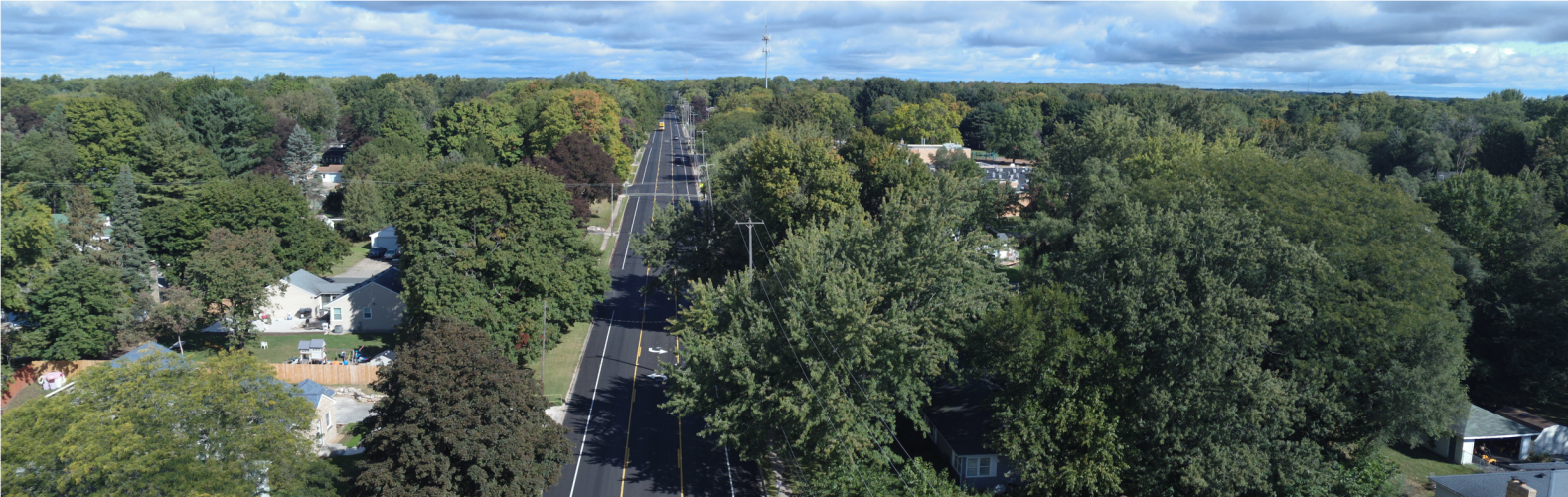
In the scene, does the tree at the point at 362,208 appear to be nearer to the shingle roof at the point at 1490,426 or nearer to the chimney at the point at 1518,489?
the shingle roof at the point at 1490,426

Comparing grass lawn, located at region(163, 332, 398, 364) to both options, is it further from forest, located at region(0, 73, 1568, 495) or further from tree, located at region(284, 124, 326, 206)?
tree, located at region(284, 124, 326, 206)

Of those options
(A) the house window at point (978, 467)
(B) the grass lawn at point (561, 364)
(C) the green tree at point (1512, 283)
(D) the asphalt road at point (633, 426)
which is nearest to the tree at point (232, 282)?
(B) the grass lawn at point (561, 364)

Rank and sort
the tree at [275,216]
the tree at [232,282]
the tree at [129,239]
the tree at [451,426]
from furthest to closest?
the tree at [275,216], the tree at [129,239], the tree at [232,282], the tree at [451,426]

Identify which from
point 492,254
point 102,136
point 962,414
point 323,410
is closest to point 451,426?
point 323,410

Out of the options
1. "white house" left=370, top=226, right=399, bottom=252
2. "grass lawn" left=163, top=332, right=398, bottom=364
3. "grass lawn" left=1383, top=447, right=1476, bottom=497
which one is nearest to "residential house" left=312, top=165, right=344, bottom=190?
"white house" left=370, top=226, right=399, bottom=252

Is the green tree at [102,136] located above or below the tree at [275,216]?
above

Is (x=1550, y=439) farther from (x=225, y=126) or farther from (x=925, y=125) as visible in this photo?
(x=225, y=126)
